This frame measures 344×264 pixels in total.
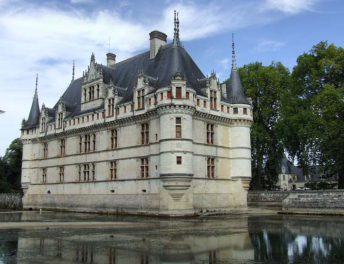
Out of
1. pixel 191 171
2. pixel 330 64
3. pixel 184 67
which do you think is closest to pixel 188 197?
pixel 191 171

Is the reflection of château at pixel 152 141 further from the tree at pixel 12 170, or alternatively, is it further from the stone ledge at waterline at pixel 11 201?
the tree at pixel 12 170

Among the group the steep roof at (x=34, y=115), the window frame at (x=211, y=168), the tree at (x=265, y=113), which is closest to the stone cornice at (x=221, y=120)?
the window frame at (x=211, y=168)

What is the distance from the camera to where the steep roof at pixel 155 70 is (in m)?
30.1

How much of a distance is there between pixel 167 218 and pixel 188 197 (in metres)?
2.52

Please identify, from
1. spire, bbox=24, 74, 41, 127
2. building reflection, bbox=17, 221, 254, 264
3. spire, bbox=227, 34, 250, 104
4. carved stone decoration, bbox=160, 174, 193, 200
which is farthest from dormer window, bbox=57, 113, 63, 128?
building reflection, bbox=17, 221, 254, 264

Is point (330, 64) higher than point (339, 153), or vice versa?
point (330, 64)

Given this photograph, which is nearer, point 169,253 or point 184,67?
point 169,253

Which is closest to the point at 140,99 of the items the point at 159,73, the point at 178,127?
the point at 159,73

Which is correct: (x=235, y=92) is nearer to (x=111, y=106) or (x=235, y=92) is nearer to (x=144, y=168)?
(x=144, y=168)

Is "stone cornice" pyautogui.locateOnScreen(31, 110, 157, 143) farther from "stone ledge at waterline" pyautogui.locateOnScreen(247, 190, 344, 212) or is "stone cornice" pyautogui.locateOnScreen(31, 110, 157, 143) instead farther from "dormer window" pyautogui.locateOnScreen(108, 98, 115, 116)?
"stone ledge at waterline" pyautogui.locateOnScreen(247, 190, 344, 212)

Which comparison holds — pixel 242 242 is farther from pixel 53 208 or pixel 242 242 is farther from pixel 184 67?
pixel 53 208

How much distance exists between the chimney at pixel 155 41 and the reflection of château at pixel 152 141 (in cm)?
9

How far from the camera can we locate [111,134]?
3341cm

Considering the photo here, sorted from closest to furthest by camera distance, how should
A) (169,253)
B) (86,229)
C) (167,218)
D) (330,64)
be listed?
(169,253)
(86,229)
(167,218)
(330,64)
